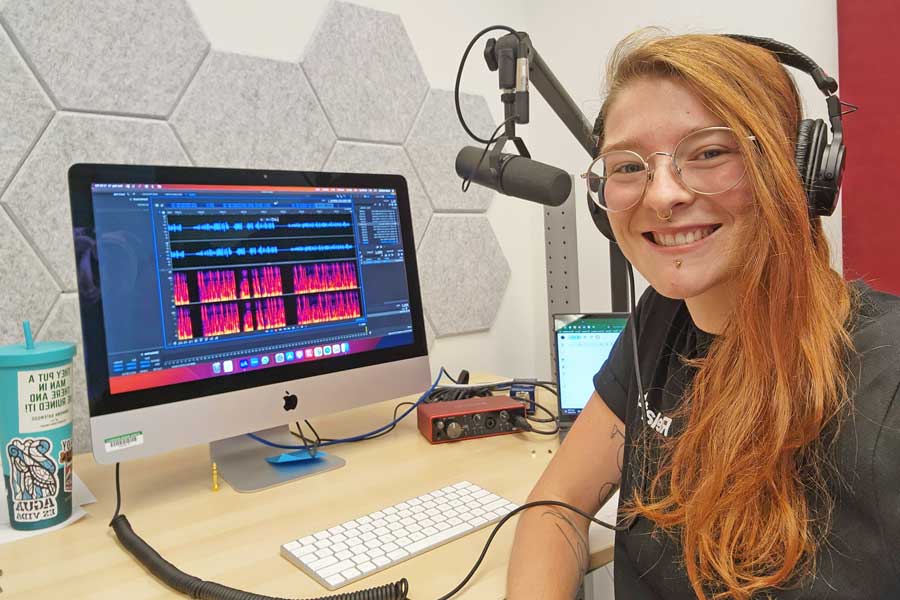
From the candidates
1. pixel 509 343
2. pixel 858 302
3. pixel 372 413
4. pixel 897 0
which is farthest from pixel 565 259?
pixel 858 302

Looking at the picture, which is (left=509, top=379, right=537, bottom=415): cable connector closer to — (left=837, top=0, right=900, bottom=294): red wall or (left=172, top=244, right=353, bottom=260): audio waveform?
(left=172, top=244, right=353, bottom=260): audio waveform

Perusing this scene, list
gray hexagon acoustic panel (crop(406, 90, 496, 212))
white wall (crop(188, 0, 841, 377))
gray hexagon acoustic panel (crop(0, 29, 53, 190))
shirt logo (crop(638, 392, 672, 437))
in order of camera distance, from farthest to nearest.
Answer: gray hexagon acoustic panel (crop(406, 90, 496, 212)) → white wall (crop(188, 0, 841, 377)) → gray hexagon acoustic panel (crop(0, 29, 53, 190)) → shirt logo (crop(638, 392, 672, 437))

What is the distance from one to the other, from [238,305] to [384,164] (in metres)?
0.74

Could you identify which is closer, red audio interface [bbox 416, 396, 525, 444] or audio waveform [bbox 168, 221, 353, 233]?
audio waveform [bbox 168, 221, 353, 233]

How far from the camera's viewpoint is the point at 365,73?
60.9 inches

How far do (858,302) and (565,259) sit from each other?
956 millimetres

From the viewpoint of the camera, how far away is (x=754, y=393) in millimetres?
623

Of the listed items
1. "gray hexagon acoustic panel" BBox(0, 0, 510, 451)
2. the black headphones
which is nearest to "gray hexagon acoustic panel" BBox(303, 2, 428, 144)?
"gray hexagon acoustic panel" BBox(0, 0, 510, 451)

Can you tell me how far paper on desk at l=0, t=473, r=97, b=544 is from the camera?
799 mm

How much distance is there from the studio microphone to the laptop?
0.43m

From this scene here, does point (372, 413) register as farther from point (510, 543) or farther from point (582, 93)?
point (582, 93)

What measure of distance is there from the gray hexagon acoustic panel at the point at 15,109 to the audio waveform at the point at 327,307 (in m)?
0.58

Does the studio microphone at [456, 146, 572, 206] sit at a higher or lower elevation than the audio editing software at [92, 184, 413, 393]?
higher

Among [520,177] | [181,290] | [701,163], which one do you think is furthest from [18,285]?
[701,163]
